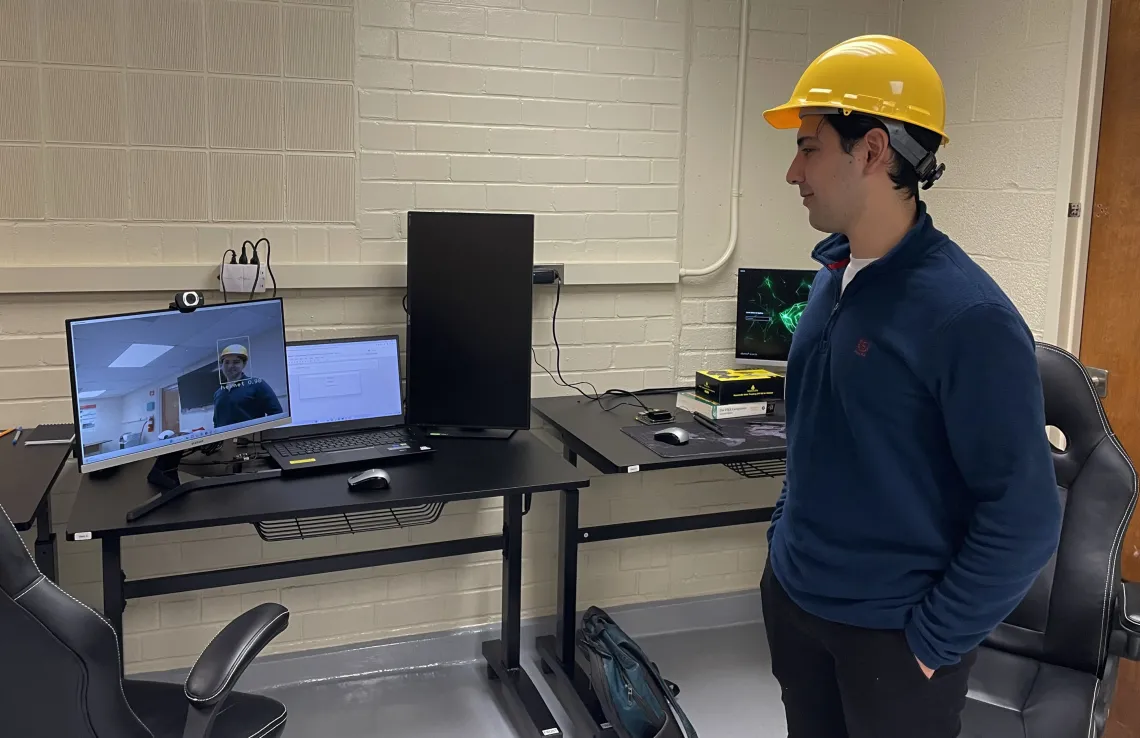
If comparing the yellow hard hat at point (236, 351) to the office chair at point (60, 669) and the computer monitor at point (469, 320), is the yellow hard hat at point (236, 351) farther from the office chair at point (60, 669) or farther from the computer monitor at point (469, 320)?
the office chair at point (60, 669)

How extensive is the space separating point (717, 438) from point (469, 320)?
76 centimetres

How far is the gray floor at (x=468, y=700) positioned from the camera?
2.65m

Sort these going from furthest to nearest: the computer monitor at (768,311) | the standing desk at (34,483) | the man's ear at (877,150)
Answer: the computer monitor at (768,311) → the standing desk at (34,483) → the man's ear at (877,150)

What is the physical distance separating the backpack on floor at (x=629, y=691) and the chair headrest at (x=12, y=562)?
5.18 feet

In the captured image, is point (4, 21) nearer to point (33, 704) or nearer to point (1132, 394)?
point (33, 704)

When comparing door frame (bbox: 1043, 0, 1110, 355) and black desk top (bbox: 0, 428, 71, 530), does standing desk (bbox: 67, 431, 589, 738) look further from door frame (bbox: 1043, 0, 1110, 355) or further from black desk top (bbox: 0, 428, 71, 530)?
door frame (bbox: 1043, 0, 1110, 355)

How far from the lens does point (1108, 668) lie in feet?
6.31

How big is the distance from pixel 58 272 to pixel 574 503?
60.0 inches

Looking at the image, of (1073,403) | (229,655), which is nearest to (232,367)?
(229,655)

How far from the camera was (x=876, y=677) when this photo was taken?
57.5 inches

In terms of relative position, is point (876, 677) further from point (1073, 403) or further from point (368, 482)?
point (368, 482)

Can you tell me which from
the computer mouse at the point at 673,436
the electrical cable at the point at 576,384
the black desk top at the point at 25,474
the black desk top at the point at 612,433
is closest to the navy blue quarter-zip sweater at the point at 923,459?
the black desk top at the point at 612,433

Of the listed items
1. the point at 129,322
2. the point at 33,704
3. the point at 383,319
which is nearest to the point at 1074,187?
the point at 383,319

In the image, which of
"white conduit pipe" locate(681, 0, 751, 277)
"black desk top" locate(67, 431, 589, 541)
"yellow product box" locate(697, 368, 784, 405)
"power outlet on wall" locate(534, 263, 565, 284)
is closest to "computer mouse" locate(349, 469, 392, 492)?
"black desk top" locate(67, 431, 589, 541)
